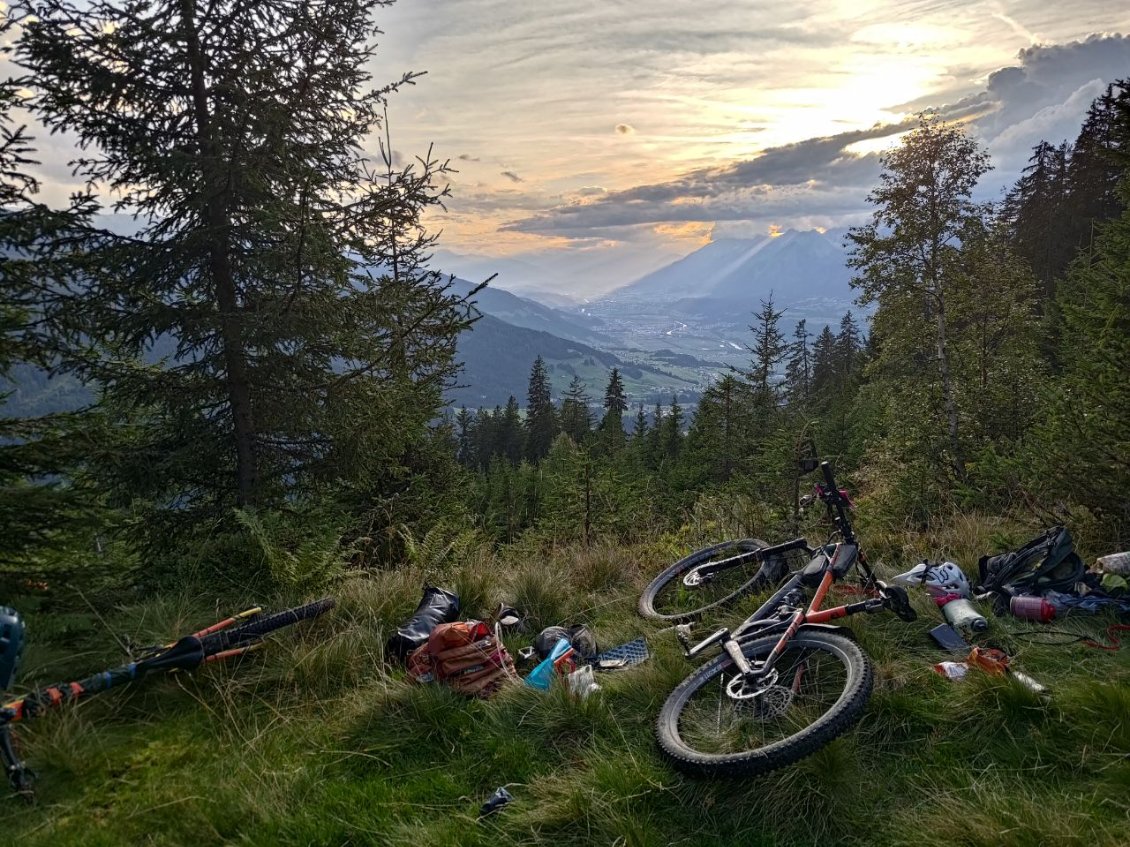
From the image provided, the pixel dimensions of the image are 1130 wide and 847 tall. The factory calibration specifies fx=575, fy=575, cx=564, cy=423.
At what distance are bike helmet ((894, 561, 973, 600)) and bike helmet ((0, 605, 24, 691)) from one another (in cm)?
632

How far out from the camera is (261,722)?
3900 mm

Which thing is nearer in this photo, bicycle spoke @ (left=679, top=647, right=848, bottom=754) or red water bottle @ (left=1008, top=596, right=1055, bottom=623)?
bicycle spoke @ (left=679, top=647, right=848, bottom=754)

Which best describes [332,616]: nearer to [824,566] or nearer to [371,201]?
[824,566]

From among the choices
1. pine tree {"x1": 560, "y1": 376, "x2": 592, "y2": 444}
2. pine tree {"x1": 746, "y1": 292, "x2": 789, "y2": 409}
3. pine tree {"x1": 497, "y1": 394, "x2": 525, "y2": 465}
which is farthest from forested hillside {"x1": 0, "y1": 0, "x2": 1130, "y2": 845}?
pine tree {"x1": 497, "y1": 394, "x2": 525, "y2": 465}

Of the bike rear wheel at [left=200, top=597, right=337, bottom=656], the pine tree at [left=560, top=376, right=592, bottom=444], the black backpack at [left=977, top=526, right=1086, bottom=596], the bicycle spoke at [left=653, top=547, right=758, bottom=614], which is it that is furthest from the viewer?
the pine tree at [left=560, top=376, right=592, bottom=444]

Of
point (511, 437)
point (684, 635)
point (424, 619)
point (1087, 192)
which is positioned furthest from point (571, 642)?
point (511, 437)

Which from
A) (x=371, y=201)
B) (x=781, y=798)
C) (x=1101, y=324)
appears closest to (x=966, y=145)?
(x=1101, y=324)

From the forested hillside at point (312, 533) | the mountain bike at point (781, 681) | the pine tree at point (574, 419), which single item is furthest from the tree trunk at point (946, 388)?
the pine tree at point (574, 419)

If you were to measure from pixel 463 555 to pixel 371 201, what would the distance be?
4772mm

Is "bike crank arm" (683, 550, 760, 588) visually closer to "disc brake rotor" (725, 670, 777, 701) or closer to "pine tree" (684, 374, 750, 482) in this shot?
"disc brake rotor" (725, 670, 777, 701)

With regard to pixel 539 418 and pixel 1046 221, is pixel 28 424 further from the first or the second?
pixel 539 418

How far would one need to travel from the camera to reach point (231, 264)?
697 centimetres

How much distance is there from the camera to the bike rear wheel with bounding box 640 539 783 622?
5.32m

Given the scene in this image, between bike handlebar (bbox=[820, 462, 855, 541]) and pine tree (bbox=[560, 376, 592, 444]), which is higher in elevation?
bike handlebar (bbox=[820, 462, 855, 541])
